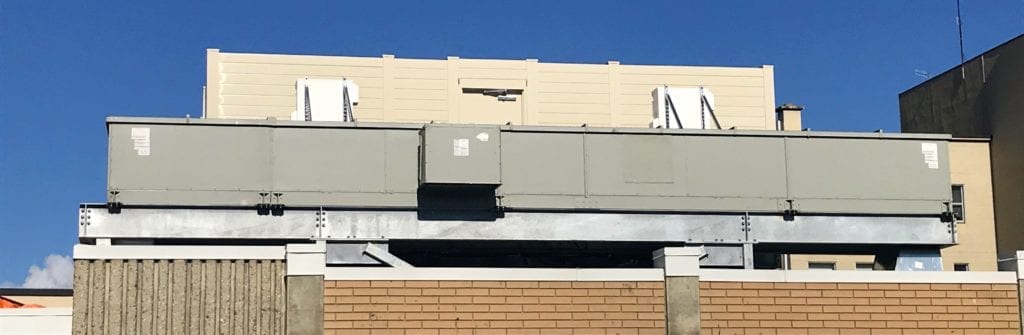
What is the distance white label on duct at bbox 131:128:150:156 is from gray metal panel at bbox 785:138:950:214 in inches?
395

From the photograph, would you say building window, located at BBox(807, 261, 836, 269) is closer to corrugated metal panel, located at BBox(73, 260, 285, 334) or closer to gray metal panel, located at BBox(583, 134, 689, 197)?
gray metal panel, located at BBox(583, 134, 689, 197)

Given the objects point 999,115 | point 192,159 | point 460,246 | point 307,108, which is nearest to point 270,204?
point 192,159

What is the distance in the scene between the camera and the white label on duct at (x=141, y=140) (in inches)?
784

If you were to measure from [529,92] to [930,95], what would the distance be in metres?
12.4

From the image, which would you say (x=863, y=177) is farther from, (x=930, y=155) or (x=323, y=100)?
(x=323, y=100)

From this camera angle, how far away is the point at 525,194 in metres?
20.7

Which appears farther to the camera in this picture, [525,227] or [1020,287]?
[1020,287]

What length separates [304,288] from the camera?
61.8ft

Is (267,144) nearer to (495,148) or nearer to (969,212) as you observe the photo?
(495,148)

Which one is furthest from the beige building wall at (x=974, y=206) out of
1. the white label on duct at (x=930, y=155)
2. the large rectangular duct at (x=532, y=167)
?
the large rectangular duct at (x=532, y=167)

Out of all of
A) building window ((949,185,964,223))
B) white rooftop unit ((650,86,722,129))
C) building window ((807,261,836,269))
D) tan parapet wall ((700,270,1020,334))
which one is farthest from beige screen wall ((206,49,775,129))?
tan parapet wall ((700,270,1020,334))

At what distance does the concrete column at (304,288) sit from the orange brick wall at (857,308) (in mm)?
5643

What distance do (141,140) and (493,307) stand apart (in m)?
5.84

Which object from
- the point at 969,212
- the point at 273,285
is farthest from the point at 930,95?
the point at 273,285
